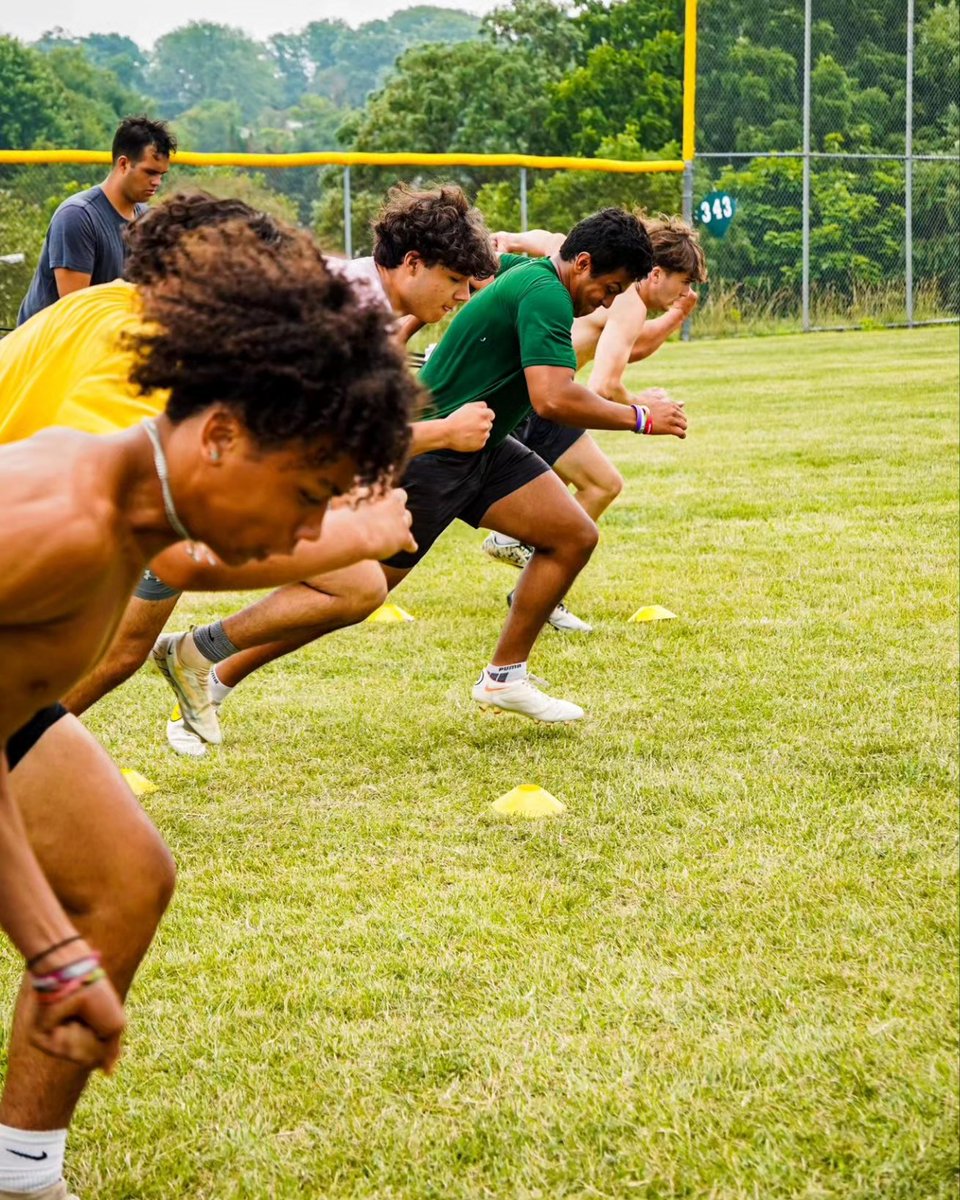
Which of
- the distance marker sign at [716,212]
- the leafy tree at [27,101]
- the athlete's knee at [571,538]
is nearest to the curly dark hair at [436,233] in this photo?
the athlete's knee at [571,538]

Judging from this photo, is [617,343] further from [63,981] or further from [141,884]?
[63,981]

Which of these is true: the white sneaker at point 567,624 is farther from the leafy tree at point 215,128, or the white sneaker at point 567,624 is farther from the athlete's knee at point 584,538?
the leafy tree at point 215,128

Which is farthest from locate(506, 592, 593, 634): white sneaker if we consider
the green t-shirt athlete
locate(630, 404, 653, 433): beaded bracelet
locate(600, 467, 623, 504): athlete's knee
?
locate(630, 404, 653, 433): beaded bracelet

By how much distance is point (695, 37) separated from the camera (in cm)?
2252

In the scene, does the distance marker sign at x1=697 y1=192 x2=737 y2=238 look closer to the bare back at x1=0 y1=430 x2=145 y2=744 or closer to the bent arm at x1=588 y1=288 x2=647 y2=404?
the bent arm at x1=588 y1=288 x2=647 y2=404

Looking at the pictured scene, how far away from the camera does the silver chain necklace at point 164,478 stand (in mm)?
2066

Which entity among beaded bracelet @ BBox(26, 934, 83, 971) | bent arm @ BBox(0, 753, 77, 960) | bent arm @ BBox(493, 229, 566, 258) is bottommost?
beaded bracelet @ BBox(26, 934, 83, 971)

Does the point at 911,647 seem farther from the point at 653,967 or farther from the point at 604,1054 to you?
the point at 604,1054

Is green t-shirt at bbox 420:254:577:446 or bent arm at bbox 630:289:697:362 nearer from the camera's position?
green t-shirt at bbox 420:254:577:446

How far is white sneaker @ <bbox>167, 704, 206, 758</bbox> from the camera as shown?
5387mm

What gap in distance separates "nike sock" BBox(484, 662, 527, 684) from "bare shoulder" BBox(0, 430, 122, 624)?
3636mm

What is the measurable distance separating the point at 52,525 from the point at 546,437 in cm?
570

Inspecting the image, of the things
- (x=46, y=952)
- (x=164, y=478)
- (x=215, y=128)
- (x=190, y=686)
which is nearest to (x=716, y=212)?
(x=190, y=686)

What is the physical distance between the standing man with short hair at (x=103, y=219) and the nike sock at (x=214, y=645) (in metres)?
2.50
